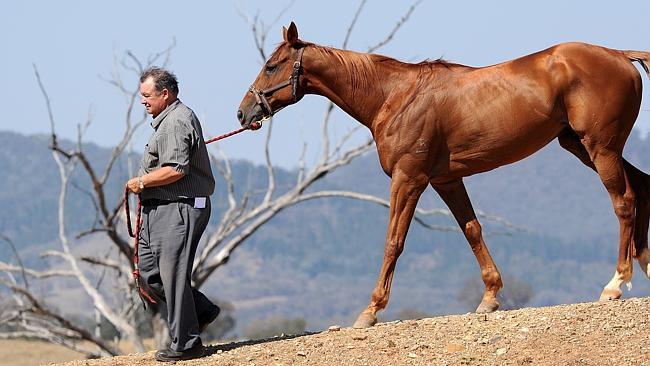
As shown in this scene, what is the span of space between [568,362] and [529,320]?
2.90 feet

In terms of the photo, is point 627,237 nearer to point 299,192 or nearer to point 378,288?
point 378,288

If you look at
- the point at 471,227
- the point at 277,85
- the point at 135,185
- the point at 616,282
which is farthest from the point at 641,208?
the point at 135,185

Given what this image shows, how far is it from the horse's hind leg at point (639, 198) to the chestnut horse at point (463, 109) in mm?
102

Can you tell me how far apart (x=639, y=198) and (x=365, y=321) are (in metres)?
2.32

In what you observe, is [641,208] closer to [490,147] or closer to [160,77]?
[490,147]

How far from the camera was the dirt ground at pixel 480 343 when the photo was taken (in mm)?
7617

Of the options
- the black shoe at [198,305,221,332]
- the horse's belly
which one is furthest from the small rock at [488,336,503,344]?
the black shoe at [198,305,221,332]

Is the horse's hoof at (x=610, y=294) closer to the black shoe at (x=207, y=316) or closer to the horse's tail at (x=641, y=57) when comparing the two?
the horse's tail at (x=641, y=57)

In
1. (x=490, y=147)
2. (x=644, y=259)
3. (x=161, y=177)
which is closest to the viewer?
(x=161, y=177)

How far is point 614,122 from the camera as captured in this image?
872 cm

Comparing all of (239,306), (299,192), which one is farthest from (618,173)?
(239,306)

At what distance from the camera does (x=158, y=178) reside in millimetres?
7801

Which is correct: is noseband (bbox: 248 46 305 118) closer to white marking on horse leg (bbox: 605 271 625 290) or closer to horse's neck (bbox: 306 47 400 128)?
horse's neck (bbox: 306 47 400 128)

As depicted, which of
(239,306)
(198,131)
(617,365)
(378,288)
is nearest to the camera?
(617,365)
